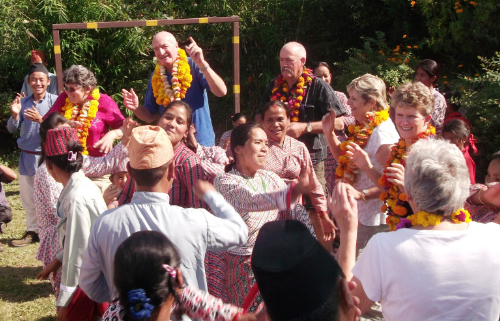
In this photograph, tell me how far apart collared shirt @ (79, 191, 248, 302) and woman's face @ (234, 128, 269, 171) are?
118cm

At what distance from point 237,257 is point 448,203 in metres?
1.67

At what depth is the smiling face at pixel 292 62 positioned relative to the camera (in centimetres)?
498

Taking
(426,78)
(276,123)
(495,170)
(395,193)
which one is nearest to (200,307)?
(395,193)

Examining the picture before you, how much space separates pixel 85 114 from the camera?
4.61 metres

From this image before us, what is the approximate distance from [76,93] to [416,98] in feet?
9.63

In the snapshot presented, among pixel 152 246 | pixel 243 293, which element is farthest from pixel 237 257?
pixel 152 246

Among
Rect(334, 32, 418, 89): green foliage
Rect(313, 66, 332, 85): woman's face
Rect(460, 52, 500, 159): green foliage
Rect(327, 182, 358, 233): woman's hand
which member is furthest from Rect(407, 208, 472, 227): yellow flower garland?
Rect(334, 32, 418, 89): green foliage

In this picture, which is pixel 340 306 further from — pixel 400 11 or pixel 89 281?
pixel 400 11

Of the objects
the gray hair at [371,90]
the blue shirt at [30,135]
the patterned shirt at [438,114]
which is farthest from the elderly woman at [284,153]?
the blue shirt at [30,135]

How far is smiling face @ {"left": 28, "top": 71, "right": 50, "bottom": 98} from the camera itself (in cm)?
613

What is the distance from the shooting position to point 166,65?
5070 millimetres

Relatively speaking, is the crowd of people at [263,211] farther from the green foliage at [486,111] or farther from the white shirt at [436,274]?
the green foliage at [486,111]

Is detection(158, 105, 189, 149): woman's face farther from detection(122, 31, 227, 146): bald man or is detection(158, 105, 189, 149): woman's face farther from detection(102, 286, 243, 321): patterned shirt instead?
detection(102, 286, 243, 321): patterned shirt

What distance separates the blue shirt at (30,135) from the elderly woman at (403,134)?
13.9 feet
